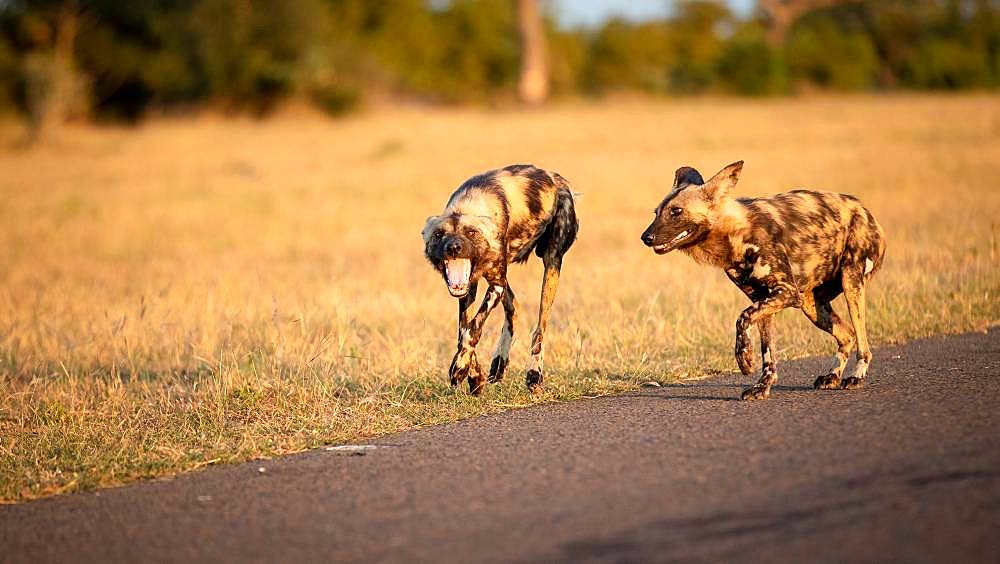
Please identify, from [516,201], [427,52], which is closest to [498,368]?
[516,201]

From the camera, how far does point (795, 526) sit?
468cm

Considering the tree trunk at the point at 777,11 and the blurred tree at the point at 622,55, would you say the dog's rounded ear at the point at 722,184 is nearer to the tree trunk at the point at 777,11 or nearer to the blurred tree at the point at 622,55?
the tree trunk at the point at 777,11

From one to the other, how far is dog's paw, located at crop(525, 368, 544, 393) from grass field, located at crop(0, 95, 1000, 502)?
0.10 metres

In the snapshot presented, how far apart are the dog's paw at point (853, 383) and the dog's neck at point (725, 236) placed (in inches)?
37.4

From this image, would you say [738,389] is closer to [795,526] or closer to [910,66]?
[795,526]

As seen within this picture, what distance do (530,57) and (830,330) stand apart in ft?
182

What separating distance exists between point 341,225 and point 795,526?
50.6 ft

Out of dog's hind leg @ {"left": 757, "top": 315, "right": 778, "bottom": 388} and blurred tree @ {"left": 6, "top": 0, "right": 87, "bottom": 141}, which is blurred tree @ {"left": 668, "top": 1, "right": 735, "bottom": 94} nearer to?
blurred tree @ {"left": 6, "top": 0, "right": 87, "bottom": 141}

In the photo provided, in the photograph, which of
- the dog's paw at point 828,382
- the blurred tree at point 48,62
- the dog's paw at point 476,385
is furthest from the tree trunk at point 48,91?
the dog's paw at point 828,382

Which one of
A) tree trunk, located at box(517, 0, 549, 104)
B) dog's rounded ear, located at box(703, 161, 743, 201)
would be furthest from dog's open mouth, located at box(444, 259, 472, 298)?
tree trunk, located at box(517, 0, 549, 104)

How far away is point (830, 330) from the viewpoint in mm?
7840

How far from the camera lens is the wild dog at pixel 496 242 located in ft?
24.5

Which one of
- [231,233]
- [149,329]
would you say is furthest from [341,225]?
[149,329]

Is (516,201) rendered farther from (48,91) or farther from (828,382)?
(48,91)
